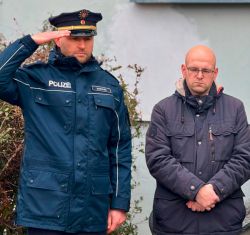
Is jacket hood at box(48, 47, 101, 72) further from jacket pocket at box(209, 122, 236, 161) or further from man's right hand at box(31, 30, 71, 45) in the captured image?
jacket pocket at box(209, 122, 236, 161)

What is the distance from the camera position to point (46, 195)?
3844 mm

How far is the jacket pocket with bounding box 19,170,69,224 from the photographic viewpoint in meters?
3.84

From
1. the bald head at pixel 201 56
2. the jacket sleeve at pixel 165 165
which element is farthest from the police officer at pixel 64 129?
the bald head at pixel 201 56

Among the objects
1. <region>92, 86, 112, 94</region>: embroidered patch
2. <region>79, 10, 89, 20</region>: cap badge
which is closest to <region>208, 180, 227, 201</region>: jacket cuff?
<region>92, 86, 112, 94</region>: embroidered patch

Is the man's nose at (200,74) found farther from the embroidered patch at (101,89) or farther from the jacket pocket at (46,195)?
the jacket pocket at (46,195)

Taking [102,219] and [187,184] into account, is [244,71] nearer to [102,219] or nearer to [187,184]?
[187,184]

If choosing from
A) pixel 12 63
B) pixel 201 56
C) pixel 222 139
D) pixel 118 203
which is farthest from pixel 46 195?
pixel 201 56

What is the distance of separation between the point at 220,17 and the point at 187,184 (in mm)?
2401

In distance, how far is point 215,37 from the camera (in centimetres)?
630

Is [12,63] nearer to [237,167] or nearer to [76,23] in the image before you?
[76,23]

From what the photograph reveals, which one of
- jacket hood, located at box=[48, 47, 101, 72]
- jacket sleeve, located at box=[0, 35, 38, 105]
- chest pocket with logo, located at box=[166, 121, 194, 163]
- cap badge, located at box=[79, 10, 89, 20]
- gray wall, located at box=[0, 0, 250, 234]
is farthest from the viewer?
gray wall, located at box=[0, 0, 250, 234]

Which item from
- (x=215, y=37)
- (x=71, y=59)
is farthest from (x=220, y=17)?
(x=71, y=59)

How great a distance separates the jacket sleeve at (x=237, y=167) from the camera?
14.0 ft

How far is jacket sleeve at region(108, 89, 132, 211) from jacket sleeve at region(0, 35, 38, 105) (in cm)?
58
